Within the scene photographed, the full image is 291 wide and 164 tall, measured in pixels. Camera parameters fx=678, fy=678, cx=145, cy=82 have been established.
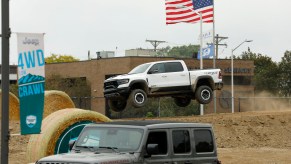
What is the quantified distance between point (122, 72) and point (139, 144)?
5735 cm

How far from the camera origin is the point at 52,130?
17.2m

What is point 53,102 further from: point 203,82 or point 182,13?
point 182,13

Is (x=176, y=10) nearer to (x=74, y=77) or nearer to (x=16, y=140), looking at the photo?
(x=16, y=140)

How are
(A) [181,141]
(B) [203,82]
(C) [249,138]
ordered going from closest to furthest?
(A) [181,141] < (B) [203,82] < (C) [249,138]

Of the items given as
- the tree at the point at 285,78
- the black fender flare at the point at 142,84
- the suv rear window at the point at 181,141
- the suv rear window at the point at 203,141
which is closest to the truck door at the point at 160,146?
the suv rear window at the point at 181,141

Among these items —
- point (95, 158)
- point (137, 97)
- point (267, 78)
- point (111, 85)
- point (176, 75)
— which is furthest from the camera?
point (267, 78)

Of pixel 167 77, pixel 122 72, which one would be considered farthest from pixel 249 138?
pixel 122 72

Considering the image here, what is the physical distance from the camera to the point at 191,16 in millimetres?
40906

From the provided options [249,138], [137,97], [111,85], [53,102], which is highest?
[111,85]

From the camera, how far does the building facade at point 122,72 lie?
230ft

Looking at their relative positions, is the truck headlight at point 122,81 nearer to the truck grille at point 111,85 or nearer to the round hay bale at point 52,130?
the truck grille at point 111,85

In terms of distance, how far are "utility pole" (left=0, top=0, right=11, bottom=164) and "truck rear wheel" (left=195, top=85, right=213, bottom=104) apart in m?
18.7

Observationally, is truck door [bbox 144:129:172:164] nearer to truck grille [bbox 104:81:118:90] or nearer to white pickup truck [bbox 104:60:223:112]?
white pickup truck [bbox 104:60:223:112]

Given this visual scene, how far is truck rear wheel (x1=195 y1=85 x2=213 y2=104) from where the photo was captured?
96.6 feet
